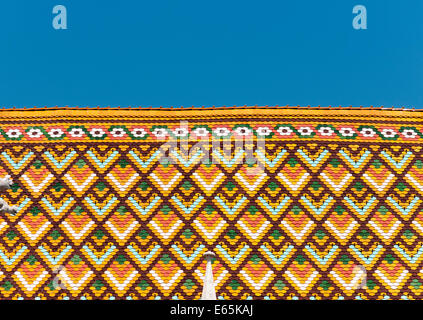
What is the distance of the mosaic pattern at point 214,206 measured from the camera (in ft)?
30.0

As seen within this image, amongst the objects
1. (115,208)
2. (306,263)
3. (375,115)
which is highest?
(375,115)

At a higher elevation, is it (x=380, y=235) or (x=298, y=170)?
(x=298, y=170)

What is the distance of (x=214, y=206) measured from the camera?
9.91 meters

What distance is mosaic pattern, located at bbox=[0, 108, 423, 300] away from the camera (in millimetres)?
9141

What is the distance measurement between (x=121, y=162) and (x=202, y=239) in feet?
6.17
